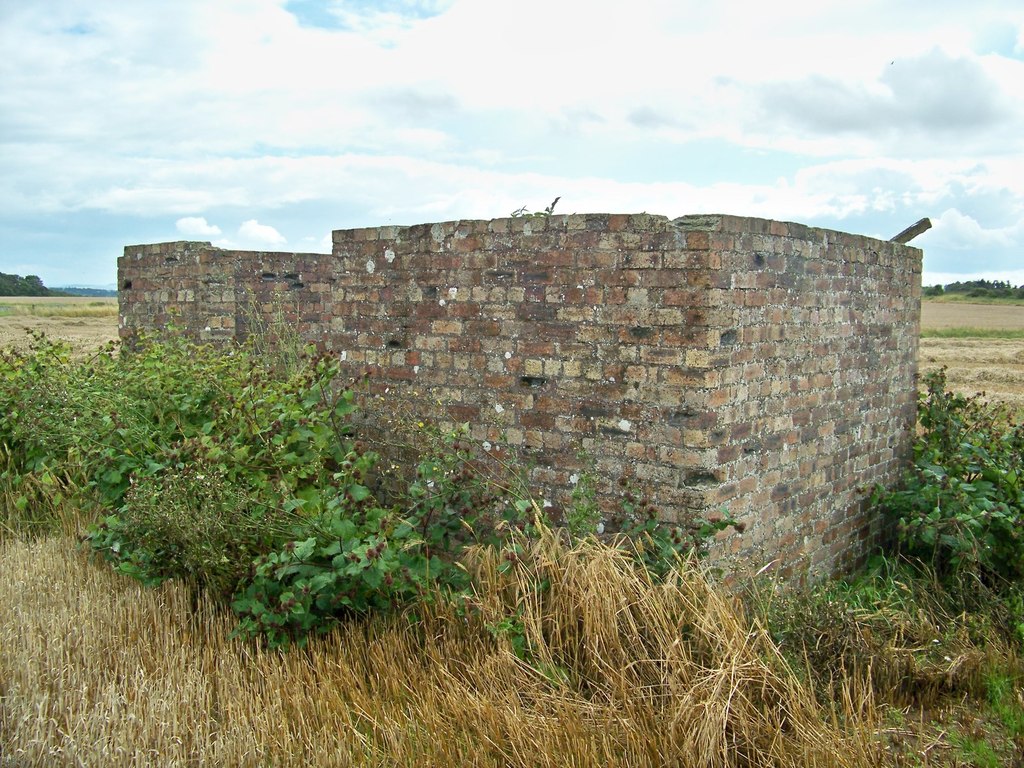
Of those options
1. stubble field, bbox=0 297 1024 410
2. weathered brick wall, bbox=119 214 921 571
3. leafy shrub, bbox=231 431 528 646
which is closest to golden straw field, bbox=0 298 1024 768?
leafy shrub, bbox=231 431 528 646

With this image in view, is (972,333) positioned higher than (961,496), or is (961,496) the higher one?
(972,333)

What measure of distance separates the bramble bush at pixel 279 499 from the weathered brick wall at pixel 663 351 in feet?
1.05

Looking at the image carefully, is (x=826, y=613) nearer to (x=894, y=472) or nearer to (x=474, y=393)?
(x=474, y=393)

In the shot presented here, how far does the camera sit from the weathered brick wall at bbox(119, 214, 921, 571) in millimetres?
4832

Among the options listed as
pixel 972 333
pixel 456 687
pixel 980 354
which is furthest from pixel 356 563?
pixel 972 333

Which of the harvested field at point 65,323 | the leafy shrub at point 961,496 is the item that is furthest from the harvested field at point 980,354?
the harvested field at point 65,323

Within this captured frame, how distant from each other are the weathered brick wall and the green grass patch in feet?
85.2

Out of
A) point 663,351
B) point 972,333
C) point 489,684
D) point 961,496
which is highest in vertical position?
point 663,351

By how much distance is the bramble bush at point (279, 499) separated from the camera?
4.57 meters

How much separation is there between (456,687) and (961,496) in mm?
4053

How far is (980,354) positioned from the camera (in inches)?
934

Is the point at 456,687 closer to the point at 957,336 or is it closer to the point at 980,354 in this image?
the point at 980,354

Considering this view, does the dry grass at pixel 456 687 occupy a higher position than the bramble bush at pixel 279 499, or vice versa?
the bramble bush at pixel 279 499

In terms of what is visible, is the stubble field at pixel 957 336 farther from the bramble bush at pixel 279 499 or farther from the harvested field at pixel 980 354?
the bramble bush at pixel 279 499
